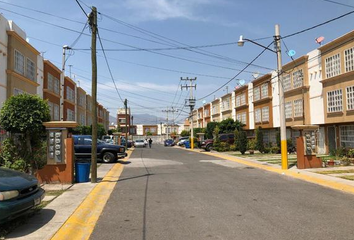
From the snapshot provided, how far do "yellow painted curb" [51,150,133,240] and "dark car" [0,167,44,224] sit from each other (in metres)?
0.78

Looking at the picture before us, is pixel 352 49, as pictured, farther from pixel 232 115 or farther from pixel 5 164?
pixel 232 115

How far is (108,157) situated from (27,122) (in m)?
9.81

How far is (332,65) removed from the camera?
23.4 meters

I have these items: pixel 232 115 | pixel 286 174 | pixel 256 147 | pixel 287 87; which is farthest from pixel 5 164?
pixel 232 115

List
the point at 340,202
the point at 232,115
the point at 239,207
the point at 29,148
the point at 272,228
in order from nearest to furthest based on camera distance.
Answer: the point at 272,228 < the point at 239,207 < the point at 340,202 < the point at 29,148 < the point at 232,115

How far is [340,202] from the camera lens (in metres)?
8.47

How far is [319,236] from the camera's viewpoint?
552 centimetres

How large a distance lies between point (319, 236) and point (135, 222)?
11.2 feet

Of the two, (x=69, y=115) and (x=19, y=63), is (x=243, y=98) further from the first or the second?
(x=19, y=63)

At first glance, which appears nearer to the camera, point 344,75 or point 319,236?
point 319,236

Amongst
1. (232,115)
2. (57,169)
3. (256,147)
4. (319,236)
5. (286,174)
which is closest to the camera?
(319,236)

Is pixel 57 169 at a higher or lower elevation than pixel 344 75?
lower

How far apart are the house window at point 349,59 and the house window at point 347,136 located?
14.6 ft

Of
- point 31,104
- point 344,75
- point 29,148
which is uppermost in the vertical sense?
point 344,75
